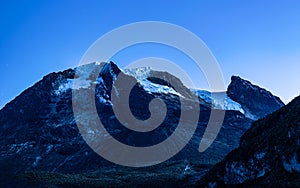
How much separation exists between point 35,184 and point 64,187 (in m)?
17.8

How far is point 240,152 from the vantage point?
157 meters

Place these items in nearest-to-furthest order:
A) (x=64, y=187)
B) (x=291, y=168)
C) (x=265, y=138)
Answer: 1. (x=291, y=168)
2. (x=265, y=138)
3. (x=64, y=187)

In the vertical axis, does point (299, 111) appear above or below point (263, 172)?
above

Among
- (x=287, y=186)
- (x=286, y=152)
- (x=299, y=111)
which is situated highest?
(x=299, y=111)

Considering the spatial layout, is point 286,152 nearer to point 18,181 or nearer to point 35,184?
point 35,184

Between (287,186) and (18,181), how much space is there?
126065 mm

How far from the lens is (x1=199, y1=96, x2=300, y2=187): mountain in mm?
125562

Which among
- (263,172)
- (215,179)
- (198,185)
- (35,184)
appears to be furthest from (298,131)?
(35,184)

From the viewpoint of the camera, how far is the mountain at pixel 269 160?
125562 mm

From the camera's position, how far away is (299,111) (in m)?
142

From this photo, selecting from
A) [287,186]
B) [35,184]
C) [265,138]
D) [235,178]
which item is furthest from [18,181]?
[287,186]

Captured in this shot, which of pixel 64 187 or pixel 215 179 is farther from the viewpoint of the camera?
pixel 64 187

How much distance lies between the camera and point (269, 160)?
13575 centimetres

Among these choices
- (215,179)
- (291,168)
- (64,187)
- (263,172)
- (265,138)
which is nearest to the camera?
(291,168)
